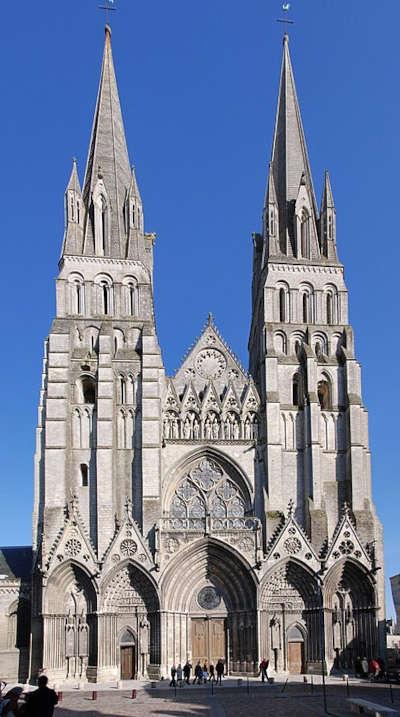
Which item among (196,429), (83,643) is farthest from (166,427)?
(83,643)

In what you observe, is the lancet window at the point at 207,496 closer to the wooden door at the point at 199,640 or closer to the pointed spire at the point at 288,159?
the wooden door at the point at 199,640

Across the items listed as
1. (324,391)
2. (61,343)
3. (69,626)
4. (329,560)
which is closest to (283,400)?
(324,391)

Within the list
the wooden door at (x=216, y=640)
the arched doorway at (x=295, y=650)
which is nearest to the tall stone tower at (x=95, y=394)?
the wooden door at (x=216, y=640)

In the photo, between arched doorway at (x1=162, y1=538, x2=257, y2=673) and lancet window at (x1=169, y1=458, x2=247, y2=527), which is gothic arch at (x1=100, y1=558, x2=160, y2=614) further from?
lancet window at (x1=169, y1=458, x2=247, y2=527)

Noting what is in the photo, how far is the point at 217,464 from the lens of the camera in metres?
49.2

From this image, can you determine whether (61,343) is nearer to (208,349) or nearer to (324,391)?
(208,349)

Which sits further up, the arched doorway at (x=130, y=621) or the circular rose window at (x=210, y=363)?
the circular rose window at (x=210, y=363)

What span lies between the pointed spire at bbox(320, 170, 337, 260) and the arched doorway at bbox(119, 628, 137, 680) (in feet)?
76.8

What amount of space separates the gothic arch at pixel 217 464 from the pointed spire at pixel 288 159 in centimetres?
1257

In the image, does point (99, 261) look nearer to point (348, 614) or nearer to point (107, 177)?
point (107, 177)

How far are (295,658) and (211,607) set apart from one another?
184 inches

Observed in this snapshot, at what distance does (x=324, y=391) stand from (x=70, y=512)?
1521 cm

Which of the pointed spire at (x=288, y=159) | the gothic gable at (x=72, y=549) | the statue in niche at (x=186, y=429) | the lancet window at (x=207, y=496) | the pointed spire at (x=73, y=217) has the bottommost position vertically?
the gothic gable at (x=72, y=549)

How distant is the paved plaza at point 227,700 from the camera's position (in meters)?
29.0
